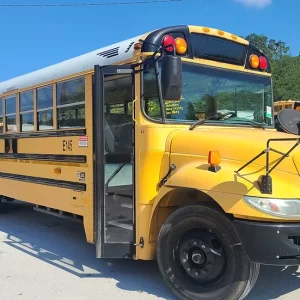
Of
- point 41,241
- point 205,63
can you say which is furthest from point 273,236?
point 41,241

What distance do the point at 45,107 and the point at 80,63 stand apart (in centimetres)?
95

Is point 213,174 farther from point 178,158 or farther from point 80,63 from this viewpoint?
point 80,63

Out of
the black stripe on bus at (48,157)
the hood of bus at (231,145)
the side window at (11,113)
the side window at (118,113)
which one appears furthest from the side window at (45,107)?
the hood of bus at (231,145)

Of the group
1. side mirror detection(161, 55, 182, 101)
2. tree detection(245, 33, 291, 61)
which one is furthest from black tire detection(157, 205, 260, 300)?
tree detection(245, 33, 291, 61)

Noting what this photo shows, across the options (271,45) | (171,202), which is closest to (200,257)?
(171,202)

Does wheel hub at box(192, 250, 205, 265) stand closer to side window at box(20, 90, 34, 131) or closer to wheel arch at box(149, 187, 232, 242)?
wheel arch at box(149, 187, 232, 242)

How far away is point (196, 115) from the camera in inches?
165

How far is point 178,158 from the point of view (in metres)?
3.80

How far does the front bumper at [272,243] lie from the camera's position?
10.3 ft

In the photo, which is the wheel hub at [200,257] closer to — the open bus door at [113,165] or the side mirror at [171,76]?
the open bus door at [113,165]

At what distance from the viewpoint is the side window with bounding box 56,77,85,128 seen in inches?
187

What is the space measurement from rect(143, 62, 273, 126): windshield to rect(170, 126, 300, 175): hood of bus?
254 mm

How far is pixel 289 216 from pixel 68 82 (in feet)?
9.87

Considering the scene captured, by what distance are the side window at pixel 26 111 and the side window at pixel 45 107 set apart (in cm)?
21
